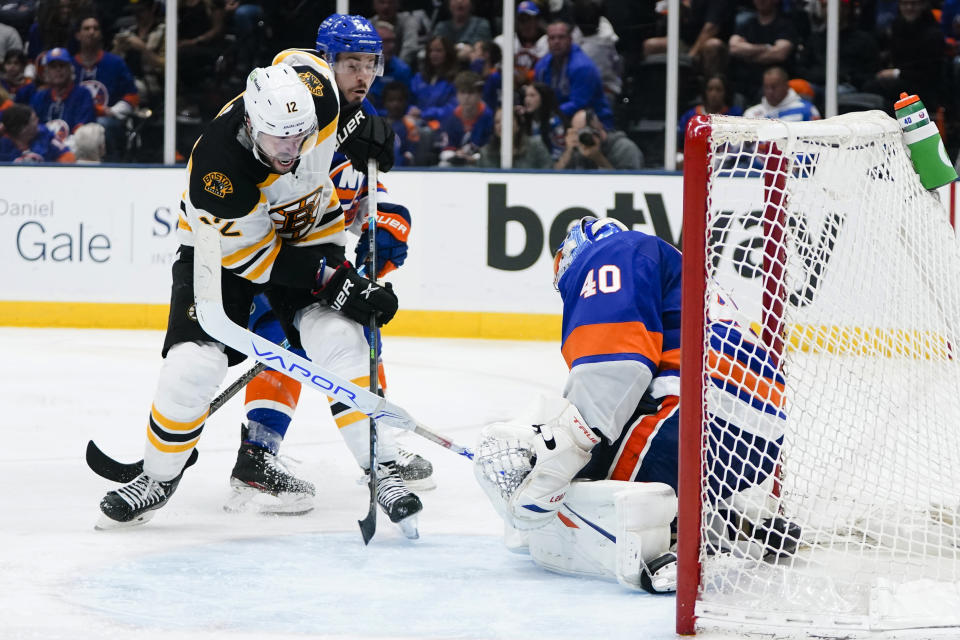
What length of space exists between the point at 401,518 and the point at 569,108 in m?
4.11

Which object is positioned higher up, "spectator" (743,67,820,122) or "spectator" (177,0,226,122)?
"spectator" (177,0,226,122)

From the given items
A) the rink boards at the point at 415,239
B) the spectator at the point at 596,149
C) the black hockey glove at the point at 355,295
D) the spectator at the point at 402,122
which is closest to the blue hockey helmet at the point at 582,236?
the black hockey glove at the point at 355,295

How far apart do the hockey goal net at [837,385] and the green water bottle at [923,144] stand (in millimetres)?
29

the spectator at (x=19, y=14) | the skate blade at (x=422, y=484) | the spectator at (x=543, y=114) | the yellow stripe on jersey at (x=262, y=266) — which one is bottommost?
the skate blade at (x=422, y=484)

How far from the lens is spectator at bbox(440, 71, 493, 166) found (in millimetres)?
6742

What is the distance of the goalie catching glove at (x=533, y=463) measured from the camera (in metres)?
2.38

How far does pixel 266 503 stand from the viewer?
324 cm

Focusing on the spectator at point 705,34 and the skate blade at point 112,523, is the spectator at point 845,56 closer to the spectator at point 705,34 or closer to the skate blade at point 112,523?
the spectator at point 705,34

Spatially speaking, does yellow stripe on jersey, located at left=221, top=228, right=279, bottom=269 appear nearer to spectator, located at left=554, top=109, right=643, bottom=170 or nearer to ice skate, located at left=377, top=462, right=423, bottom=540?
ice skate, located at left=377, top=462, right=423, bottom=540

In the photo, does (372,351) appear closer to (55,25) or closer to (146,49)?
(146,49)

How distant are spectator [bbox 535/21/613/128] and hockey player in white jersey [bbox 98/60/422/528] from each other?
3739mm

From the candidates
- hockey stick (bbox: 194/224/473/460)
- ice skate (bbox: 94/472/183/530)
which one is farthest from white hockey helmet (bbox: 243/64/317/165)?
ice skate (bbox: 94/472/183/530)

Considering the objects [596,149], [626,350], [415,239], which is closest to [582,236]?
[626,350]

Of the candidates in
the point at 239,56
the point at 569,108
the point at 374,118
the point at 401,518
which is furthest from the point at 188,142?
the point at 401,518
